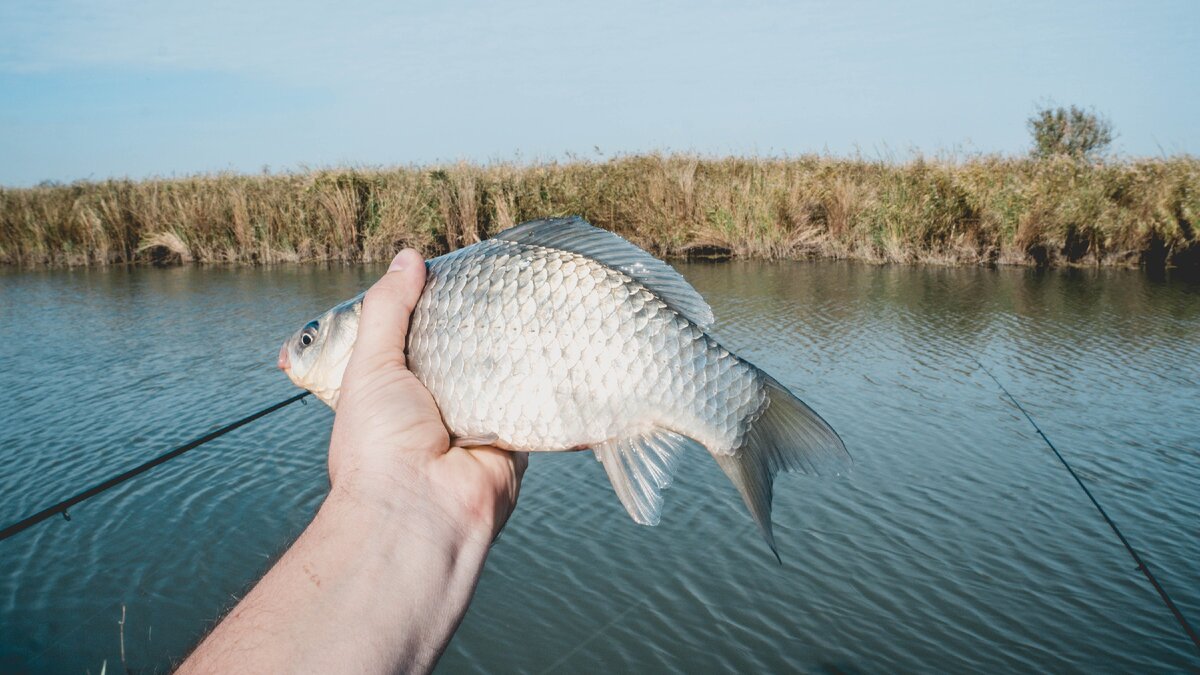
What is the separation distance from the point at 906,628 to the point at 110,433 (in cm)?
636

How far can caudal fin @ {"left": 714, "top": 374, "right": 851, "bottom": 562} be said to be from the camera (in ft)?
6.56

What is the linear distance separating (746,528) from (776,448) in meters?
3.90

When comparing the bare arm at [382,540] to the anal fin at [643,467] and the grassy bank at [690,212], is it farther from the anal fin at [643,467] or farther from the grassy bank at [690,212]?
the grassy bank at [690,212]

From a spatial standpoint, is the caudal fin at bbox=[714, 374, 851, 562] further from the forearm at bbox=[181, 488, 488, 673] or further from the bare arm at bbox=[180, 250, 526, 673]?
the forearm at bbox=[181, 488, 488, 673]

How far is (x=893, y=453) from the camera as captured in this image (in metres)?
6.88

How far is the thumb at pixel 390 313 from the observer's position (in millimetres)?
2098

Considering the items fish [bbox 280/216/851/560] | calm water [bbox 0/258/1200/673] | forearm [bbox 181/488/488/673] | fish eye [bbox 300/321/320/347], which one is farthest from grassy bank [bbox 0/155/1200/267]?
forearm [bbox 181/488/488/673]

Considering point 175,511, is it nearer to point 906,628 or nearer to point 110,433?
point 110,433

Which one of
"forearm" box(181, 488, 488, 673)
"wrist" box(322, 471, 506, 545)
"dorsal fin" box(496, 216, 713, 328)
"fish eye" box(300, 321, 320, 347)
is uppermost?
"dorsal fin" box(496, 216, 713, 328)

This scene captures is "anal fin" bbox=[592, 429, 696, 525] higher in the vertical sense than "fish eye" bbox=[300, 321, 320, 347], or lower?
lower

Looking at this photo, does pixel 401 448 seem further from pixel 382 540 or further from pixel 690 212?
pixel 690 212

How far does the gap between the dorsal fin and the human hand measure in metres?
0.33

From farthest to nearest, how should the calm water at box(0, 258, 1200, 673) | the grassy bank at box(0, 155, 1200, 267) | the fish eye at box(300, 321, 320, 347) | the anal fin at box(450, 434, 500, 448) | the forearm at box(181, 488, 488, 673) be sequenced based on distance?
the grassy bank at box(0, 155, 1200, 267)
the calm water at box(0, 258, 1200, 673)
the fish eye at box(300, 321, 320, 347)
the anal fin at box(450, 434, 500, 448)
the forearm at box(181, 488, 488, 673)

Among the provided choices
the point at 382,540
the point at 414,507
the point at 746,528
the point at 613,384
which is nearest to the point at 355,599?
the point at 382,540
